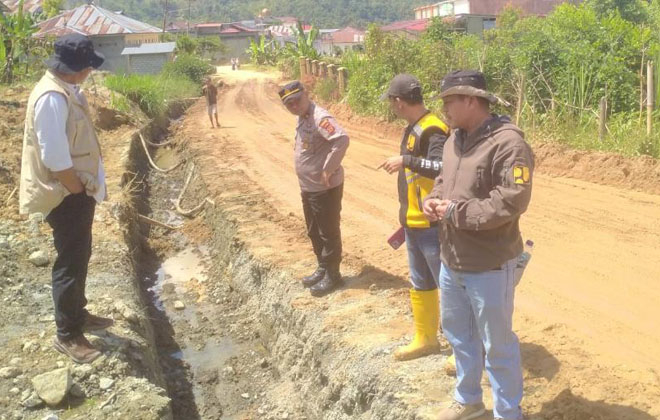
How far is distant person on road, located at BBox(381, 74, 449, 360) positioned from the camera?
395cm

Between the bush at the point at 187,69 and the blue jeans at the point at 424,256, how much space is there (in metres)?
30.5

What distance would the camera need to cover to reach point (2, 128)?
40.2 ft

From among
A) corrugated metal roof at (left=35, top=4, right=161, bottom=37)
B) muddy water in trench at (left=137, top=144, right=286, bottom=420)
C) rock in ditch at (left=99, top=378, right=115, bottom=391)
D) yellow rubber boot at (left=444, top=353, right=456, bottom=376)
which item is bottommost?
muddy water in trench at (left=137, top=144, right=286, bottom=420)

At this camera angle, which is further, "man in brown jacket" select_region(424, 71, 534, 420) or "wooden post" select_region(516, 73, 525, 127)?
"wooden post" select_region(516, 73, 525, 127)

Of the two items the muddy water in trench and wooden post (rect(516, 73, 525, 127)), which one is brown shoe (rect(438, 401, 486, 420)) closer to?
the muddy water in trench

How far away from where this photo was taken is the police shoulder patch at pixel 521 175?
289 cm

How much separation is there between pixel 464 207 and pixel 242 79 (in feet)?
123

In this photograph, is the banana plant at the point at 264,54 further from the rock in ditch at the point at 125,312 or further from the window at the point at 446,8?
the rock in ditch at the point at 125,312

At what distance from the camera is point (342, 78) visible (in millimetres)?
21688

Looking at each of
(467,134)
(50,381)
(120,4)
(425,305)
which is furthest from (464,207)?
(120,4)

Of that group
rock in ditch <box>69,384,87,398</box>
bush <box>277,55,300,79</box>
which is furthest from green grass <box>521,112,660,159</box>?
bush <box>277,55,300,79</box>

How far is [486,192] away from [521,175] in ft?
0.75

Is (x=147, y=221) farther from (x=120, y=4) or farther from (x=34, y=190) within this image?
(x=120, y=4)

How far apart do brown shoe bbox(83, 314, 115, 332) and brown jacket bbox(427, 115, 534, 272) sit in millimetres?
3000
